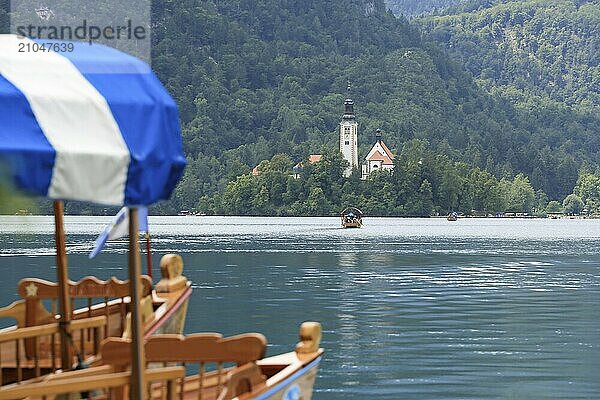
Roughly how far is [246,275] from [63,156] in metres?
38.6

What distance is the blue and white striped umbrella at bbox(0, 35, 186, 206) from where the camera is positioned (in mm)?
6688

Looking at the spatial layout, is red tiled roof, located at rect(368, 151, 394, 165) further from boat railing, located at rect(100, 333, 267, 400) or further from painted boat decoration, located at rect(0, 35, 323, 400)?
painted boat decoration, located at rect(0, 35, 323, 400)

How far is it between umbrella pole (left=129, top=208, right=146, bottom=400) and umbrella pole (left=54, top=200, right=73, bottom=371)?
199 centimetres

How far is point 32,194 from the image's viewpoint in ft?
21.0

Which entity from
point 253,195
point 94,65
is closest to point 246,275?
point 94,65

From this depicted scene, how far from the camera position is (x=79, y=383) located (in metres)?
7.88

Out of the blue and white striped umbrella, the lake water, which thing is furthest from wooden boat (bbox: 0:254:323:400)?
the blue and white striped umbrella

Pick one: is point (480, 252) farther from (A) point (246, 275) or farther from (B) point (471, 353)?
(B) point (471, 353)

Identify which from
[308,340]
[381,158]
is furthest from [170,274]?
[381,158]

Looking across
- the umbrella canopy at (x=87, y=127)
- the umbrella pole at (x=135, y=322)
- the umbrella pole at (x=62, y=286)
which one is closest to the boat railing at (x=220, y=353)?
the umbrella pole at (x=62, y=286)

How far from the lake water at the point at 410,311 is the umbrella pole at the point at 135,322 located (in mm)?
601

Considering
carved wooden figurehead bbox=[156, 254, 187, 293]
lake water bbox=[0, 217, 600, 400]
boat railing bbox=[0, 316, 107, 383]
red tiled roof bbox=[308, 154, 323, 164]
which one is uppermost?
red tiled roof bbox=[308, 154, 323, 164]

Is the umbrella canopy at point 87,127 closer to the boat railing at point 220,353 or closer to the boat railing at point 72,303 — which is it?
the boat railing at point 220,353

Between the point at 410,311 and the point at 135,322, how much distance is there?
2318 centimetres
